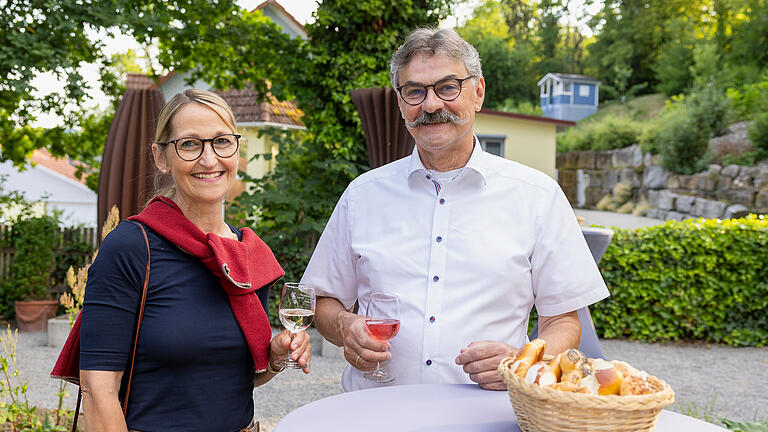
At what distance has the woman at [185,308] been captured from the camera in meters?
1.70

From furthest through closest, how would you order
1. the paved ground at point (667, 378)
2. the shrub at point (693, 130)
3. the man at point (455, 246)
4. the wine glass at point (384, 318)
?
the shrub at point (693, 130) → the paved ground at point (667, 378) → the man at point (455, 246) → the wine glass at point (384, 318)

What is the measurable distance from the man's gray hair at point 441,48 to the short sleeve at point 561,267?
0.58 m

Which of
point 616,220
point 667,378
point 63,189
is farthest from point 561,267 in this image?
point 63,189

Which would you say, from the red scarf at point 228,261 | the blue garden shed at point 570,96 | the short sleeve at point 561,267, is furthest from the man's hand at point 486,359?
the blue garden shed at point 570,96

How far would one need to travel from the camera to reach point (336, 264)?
247 centimetres

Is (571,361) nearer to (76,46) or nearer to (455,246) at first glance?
(455,246)

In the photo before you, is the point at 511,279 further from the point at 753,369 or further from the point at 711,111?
the point at 711,111

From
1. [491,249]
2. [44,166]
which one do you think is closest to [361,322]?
[491,249]

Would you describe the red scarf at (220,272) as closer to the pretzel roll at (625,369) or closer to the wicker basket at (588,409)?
the wicker basket at (588,409)

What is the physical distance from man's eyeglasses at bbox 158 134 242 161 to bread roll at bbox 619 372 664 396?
1314 millimetres

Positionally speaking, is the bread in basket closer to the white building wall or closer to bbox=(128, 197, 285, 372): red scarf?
bbox=(128, 197, 285, 372): red scarf

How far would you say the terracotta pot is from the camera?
25.4ft

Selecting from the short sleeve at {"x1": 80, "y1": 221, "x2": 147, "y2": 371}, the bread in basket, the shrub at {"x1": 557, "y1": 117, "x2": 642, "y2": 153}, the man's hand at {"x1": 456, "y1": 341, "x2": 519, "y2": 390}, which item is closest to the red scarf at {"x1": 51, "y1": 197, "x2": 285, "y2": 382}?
the short sleeve at {"x1": 80, "y1": 221, "x2": 147, "y2": 371}

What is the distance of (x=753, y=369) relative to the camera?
21.6ft
